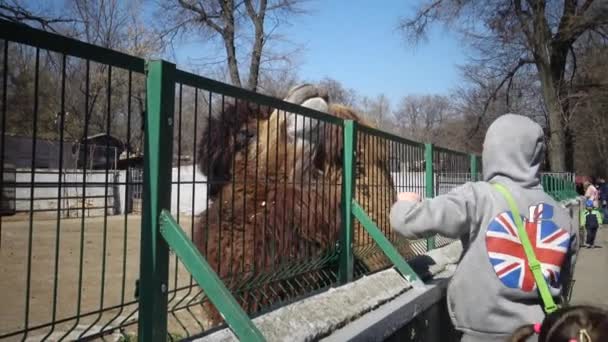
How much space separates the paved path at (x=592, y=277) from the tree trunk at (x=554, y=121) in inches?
473

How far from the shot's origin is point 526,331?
2.79 m

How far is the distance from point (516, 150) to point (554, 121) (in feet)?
91.2

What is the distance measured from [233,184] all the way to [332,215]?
1.17m

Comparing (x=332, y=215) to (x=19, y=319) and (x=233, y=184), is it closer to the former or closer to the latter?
(x=233, y=184)

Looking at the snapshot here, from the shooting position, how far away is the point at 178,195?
253 cm

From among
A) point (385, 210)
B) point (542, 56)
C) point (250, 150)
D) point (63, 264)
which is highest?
point (542, 56)

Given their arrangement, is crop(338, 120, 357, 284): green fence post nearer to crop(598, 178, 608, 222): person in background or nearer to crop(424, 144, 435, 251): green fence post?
crop(424, 144, 435, 251): green fence post

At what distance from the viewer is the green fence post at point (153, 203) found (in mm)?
2227

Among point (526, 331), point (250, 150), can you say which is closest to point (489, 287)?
point (526, 331)

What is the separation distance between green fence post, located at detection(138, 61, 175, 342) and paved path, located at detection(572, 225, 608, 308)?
17.7ft

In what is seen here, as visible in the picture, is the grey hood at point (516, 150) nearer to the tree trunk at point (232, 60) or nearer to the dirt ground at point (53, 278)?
the dirt ground at point (53, 278)

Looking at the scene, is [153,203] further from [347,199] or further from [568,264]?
[568,264]

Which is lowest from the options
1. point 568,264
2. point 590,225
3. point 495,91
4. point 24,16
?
point 590,225

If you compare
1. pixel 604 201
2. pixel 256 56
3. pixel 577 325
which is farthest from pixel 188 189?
pixel 604 201
